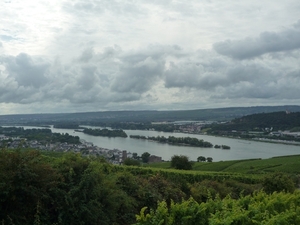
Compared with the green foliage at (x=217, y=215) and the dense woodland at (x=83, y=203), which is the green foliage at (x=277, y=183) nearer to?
the dense woodland at (x=83, y=203)

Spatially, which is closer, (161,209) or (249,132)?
(161,209)

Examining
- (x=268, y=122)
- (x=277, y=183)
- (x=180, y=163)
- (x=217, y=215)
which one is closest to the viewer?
(x=217, y=215)

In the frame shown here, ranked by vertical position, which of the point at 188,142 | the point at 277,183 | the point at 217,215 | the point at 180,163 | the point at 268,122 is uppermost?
the point at 217,215

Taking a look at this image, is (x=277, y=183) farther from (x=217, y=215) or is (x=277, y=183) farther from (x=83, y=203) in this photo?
(x=83, y=203)

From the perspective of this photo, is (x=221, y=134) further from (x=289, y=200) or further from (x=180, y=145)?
(x=289, y=200)

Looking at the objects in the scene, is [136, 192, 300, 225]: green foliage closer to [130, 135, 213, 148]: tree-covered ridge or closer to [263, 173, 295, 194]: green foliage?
[263, 173, 295, 194]: green foliage

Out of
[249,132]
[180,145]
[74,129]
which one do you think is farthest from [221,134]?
[74,129]

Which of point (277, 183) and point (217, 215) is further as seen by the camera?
point (277, 183)

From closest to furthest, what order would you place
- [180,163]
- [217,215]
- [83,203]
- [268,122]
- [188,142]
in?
[217,215]
[83,203]
[180,163]
[188,142]
[268,122]

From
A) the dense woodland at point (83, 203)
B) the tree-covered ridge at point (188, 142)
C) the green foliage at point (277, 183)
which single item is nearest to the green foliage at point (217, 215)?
the dense woodland at point (83, 203)

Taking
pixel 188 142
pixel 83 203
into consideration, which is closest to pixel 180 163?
pixel 83 203

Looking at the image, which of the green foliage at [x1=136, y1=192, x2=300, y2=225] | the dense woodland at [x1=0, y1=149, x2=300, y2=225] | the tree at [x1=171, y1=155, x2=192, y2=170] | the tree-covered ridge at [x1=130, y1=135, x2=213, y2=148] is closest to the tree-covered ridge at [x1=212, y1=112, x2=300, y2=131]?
the tree-covered ridge at [x1=130, y1=135, x2=213, y2=148]
